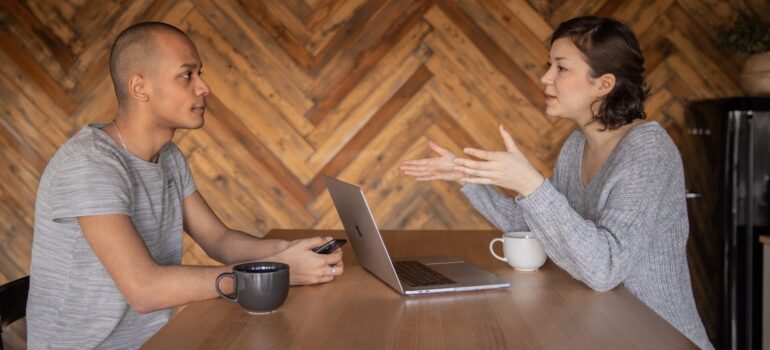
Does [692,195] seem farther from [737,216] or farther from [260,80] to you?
[260,80]

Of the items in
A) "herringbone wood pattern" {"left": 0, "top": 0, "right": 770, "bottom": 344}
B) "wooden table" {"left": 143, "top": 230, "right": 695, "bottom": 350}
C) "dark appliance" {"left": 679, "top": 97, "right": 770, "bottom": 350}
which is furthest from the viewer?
"herringbone wood pattern" {"left": 0, "top": 0, "right": 770, "bottom": 344}

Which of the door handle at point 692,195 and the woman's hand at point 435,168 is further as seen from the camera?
the door handle at point 692,195

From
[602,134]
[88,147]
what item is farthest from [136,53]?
[602,134]

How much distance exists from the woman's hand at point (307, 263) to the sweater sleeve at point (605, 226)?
1.37ft

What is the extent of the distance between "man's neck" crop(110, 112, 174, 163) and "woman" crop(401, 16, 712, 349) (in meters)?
0.63

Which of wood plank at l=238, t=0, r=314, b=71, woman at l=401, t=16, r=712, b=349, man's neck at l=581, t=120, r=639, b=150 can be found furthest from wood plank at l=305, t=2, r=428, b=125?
man's neck at l=581, t=120, r=639, b=150

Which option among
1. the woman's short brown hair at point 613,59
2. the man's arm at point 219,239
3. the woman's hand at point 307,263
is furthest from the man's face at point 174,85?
the woman's short brown hair at point 613,59

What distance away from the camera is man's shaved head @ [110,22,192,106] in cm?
181

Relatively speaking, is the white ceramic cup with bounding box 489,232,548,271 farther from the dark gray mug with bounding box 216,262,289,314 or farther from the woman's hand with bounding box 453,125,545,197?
the dark gray mug with bounding box 216,262,289,314

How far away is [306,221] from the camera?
3479 millimetres

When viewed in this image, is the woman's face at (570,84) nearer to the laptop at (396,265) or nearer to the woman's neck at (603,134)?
the woman's neck at (603,134)

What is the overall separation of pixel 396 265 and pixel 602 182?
55cm

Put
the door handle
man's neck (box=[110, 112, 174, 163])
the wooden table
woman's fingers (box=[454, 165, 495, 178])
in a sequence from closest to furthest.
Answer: the wooden table < woman's fingers (box=[454, 165, 495, 178]) < man's neck (box=[110, 112, 174, 163]) < the door handle

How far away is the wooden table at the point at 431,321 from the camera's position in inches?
45.1
